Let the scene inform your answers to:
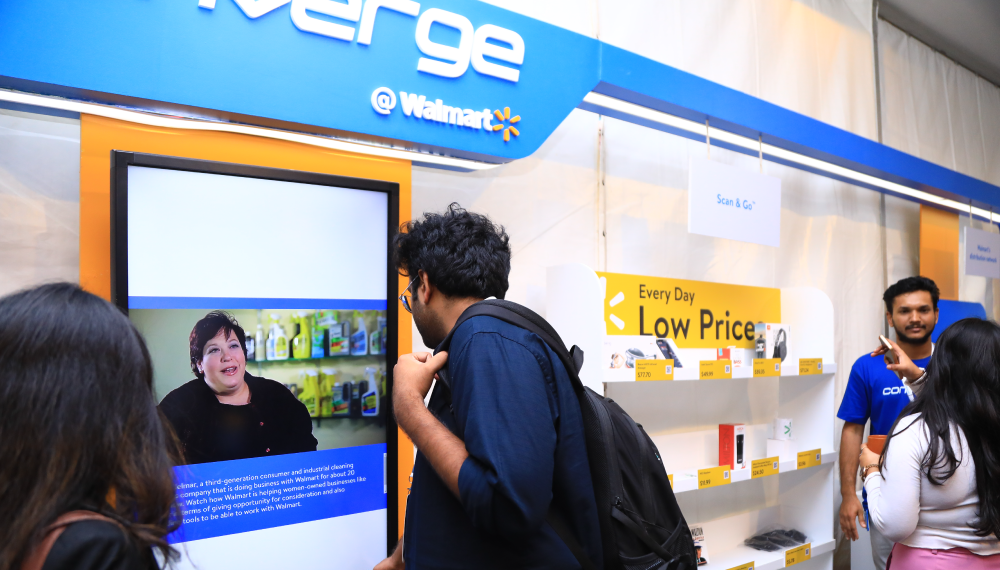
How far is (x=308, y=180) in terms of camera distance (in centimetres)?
195

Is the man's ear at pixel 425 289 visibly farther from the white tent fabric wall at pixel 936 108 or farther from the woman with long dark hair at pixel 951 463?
the white tent fabric wall at pixel 936 108

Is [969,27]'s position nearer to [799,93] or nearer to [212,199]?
[799,93]

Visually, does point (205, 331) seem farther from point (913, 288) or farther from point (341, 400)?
point (913, 288)

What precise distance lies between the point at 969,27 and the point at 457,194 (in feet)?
18.3

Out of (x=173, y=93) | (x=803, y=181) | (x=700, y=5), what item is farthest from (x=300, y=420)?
(x=803, y=181)

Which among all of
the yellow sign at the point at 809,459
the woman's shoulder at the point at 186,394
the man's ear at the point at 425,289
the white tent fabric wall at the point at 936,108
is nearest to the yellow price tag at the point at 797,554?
the yellow sign at the point at 809,459

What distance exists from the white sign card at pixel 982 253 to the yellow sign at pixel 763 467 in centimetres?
268

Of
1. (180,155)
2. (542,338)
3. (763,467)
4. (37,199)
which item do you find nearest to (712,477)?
(763,467)

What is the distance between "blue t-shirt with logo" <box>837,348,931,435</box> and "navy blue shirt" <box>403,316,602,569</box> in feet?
8.84

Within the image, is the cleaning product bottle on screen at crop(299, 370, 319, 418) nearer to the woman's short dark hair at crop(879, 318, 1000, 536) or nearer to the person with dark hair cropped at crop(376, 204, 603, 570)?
the person with dark hair cropped at crop(376, 204, 603, 570)

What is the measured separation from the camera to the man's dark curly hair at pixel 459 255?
4.73ft

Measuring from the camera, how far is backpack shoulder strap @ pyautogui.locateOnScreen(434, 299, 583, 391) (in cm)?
134

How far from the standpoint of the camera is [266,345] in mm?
1905

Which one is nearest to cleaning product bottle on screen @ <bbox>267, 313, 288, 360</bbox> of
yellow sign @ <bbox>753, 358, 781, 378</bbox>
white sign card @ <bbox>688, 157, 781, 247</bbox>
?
white sign card @ <bbox>688, 157, 781, 247</bbox>
